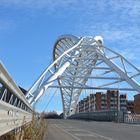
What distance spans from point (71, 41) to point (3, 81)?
8169cm

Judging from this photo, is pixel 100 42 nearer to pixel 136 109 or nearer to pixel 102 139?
pixel 102 139

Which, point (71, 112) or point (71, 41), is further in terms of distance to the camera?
point (71, 112)


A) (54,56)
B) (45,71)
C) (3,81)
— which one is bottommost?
(3,81)

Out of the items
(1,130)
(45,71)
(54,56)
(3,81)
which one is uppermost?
(54,56)

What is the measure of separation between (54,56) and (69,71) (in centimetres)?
747

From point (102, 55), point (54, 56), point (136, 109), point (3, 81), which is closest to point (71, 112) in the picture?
point (54, 56)

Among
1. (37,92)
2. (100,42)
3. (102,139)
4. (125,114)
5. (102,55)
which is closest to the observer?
(102,139)

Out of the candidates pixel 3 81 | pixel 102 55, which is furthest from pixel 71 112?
pixel 3 81

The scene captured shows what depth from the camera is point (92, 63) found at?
90.2 metres

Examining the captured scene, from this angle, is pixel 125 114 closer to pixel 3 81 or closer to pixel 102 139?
pixel 102 139

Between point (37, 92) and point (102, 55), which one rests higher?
point (102, 55)

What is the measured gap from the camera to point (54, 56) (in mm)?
99000

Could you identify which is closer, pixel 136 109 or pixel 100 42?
pixel 100 42

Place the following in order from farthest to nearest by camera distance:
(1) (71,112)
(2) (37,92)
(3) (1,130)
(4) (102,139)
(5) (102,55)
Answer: (1) (71,112) < (5) (102,55) < (2) (37,92) < (4) (102,139) < (3) (1,130)
